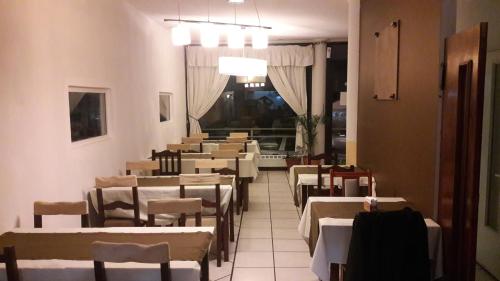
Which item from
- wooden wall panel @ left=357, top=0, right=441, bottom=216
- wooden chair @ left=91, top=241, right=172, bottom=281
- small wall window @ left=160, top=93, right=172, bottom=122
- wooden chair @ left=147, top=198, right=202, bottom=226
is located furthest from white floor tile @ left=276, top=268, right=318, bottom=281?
small wall window @ left=160, top=93, right=172, bottom=122

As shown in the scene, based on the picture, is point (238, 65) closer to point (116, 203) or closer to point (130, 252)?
point (116, 203)

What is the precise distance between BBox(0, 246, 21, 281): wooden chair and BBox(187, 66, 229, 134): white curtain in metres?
6.74

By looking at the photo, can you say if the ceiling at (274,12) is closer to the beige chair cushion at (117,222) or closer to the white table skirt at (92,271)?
the beige chair cushion at (117,222)

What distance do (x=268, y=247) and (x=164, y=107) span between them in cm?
385

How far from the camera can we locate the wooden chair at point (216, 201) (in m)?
3.53

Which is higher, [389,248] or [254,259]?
[389,248]

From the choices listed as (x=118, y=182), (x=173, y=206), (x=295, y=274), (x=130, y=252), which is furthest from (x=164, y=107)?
(x=130, y=252)

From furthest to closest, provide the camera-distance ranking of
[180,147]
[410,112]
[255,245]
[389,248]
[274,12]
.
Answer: [180,147]
[274,12]
[255,245]
[410,112]
[389,248]

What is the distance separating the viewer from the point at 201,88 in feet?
28.3

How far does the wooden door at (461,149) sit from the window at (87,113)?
10.3 ft

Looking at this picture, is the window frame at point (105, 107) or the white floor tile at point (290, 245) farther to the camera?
the white floor tile at point (290, 245)

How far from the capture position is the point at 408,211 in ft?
7.75

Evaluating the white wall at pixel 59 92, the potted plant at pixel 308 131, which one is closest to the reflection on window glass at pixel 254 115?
the potted plant at pixel 308 131

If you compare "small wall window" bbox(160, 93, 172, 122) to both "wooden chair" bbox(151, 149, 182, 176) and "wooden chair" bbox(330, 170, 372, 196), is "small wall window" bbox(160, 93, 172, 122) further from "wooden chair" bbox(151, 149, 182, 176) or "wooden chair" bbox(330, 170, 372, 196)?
"wooden chair" bbox(330, 170, 372, 196)
